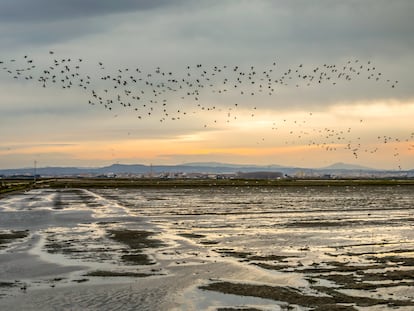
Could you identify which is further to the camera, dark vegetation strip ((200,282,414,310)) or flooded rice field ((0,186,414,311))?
flooded rice field ((0,186,414,311))

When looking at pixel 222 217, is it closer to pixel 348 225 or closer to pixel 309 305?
pixel 348 225

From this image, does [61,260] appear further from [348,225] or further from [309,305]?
[348,225]

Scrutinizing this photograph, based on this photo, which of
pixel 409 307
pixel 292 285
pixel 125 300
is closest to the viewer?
pixel 409 307

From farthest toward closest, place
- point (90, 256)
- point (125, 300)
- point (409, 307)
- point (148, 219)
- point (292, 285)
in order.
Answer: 1. point (148, 219)
2. point (90, 256)
3. point (292, 285)
4. point (125, 300)
5. point (409, 307)

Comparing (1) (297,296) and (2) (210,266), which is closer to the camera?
(1) (297,296)

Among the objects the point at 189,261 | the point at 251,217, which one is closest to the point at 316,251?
the point at 189,261

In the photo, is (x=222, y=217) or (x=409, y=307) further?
(x=222, y=217)

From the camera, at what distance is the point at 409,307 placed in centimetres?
1557

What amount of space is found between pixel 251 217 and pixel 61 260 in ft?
86.3

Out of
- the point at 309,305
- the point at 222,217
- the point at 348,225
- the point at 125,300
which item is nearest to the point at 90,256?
the point at 125,300

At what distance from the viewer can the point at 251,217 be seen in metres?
49.6

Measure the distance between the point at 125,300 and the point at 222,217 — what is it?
108ft

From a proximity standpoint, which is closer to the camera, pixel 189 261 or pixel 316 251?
pixel 189 261

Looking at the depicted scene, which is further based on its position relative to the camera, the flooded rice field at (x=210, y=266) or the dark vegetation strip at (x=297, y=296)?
the flooded rice field at (x=210, y=266)
